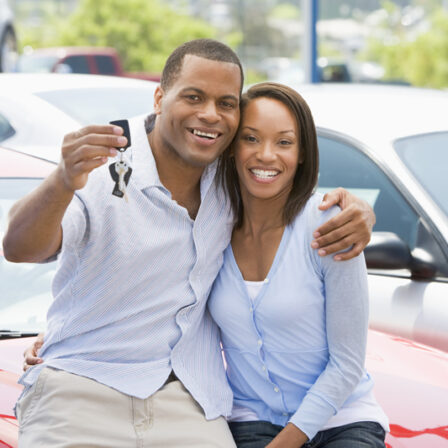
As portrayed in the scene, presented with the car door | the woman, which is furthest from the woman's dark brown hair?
the car door

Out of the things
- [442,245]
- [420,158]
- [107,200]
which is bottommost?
[442,245]

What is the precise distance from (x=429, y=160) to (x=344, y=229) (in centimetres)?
158

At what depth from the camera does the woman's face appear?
254 centimetres

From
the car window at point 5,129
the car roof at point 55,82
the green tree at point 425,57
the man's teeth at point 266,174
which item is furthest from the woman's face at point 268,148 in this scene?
the green tree at point 425,57

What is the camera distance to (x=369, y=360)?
115 inches

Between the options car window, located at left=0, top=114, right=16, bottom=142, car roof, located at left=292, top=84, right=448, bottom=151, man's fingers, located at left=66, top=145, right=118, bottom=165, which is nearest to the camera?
man's fingers, located at left=66, top=145, right=118, bottom=165

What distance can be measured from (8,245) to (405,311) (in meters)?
1.86

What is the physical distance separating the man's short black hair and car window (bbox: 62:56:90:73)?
19548 mm

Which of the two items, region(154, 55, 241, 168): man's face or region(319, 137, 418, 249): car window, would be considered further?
region(319, 137, 418, 249): car window

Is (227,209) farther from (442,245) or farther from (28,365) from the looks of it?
(442,245)

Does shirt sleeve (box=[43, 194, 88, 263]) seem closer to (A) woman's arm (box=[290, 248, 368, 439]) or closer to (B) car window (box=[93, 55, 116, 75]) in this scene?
(A) woman's arm (box=[290, 248, 368, 439])

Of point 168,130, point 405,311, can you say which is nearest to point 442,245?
point 405,311

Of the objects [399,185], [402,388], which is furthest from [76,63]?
[402,388]

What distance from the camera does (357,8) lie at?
20.5 metres
